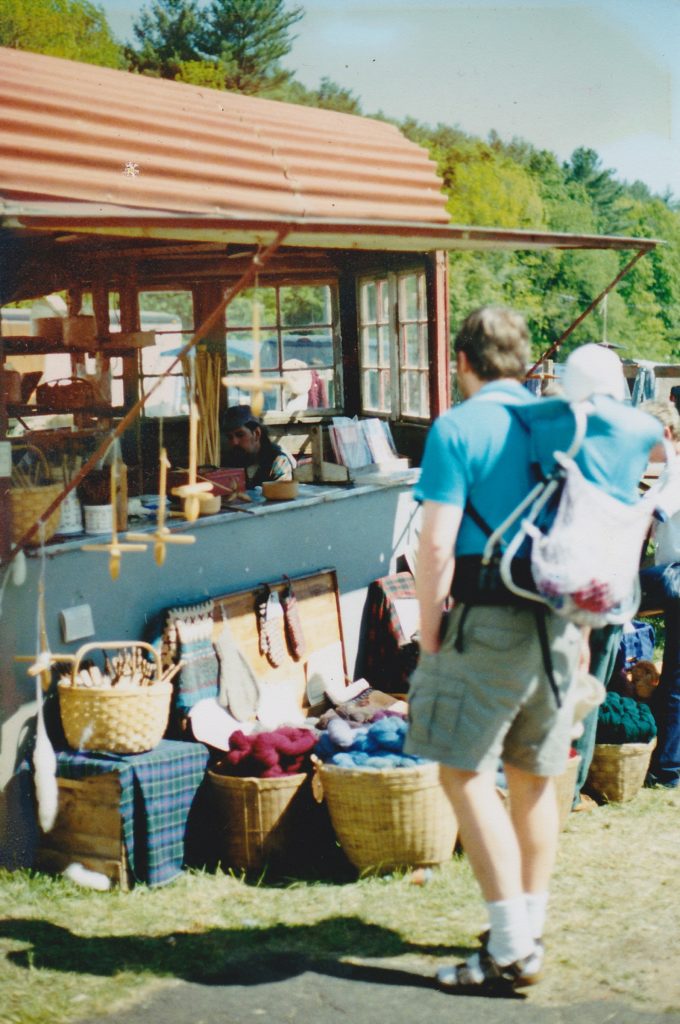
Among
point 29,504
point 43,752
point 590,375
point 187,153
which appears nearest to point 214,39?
point 187,153

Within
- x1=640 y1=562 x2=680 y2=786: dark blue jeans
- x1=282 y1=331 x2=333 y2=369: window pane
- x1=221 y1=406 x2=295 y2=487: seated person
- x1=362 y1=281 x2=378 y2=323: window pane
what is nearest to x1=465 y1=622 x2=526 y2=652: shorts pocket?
x1=640 y1=562 x2=680 y2=786: dark blue jeans

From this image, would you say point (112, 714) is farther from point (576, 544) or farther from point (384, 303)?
point (384, 303)

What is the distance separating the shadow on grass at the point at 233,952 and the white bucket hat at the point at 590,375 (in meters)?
2.00

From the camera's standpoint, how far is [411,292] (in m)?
8.05

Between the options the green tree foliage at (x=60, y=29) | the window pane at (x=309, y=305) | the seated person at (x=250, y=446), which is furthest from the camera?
the green tree foliage at (x=60, y=29)

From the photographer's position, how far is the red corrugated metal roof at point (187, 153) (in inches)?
218

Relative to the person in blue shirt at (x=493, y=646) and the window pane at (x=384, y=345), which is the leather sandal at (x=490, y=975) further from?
the window pane at (x=384, y=345)

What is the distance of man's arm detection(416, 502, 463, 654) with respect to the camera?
10.8ft

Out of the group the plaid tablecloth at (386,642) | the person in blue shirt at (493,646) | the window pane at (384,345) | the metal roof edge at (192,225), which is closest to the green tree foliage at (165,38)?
the window pane at (384,345)

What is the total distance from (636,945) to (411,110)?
45600 millimetres

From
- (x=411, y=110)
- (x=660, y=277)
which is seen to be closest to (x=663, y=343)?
(x=660, y=277)

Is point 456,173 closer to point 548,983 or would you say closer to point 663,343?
point 663,343

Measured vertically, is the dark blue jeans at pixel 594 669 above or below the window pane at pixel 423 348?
below

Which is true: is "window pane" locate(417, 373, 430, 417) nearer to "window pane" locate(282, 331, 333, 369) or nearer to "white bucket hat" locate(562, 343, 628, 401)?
"window pane" locate(282, 331, 333, 369)
